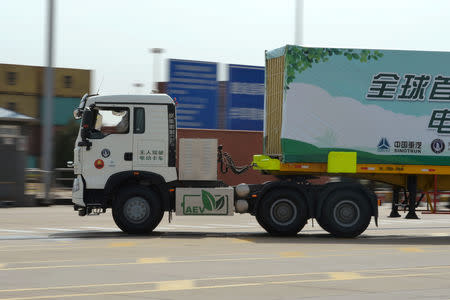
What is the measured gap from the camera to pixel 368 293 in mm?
10430

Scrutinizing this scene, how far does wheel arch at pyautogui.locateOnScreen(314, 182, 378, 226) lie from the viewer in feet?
61.0

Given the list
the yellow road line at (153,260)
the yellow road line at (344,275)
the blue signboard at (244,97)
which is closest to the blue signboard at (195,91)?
the blue signboard at (244,97)

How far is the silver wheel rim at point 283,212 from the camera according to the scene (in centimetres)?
1867

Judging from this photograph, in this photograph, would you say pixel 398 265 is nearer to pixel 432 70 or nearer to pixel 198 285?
pixel 198 285

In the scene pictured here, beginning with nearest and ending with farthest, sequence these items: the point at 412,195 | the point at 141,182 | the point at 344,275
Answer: the point at 344,275
the point at 141,182
the point at 412,195

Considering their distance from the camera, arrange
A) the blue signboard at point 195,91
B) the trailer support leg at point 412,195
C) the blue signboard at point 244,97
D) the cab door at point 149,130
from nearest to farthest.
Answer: the cab door at point 149,130
the trailer support leg at point 412,195
the blue signboard at point 195,91
the blue signboard at point 244,97

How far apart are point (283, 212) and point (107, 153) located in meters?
4.00

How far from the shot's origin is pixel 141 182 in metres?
18.9

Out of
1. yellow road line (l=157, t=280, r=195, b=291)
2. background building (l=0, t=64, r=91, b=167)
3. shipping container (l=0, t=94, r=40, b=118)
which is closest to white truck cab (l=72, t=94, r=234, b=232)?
yellow road line (l=157, t=280, r=195, b=291)

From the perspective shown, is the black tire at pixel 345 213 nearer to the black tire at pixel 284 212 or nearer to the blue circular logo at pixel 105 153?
the black tire at pixel 284 212

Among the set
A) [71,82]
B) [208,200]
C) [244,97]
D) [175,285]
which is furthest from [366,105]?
[71,82]

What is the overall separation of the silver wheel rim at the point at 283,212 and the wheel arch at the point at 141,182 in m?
2.30

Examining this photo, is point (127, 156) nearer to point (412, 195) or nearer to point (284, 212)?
point (284, 212)

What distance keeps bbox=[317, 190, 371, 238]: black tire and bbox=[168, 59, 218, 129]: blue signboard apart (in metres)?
30.1
